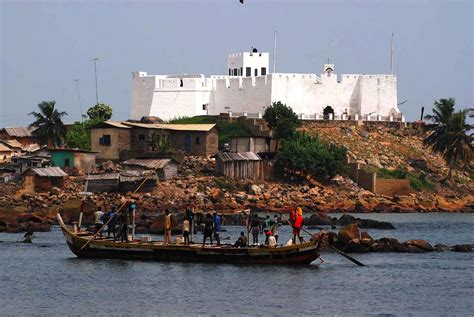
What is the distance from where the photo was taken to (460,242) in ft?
186

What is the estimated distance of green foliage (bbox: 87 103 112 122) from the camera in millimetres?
93438

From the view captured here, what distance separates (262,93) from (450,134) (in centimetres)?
1237

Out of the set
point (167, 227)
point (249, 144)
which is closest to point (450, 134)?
point (249, 144)

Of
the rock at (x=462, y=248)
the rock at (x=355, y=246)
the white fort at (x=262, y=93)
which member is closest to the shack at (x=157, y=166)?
the white fort at (x=262, y=93)

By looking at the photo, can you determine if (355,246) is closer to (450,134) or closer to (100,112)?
(450,134)

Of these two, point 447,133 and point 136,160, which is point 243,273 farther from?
point 447,133

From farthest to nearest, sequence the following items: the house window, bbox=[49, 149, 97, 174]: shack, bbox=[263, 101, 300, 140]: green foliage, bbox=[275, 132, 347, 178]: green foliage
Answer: bbox=[263, 101, 300, 140]: green foliage → the house window → bbox=[275, 132, 347, 178]: green foliage → bbox=[49, 149, 97, 174]: shack

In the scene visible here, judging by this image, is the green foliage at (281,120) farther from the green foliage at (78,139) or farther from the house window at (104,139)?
the green foliage at (78,139)

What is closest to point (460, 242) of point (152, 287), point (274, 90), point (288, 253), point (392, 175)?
point (288, 253)

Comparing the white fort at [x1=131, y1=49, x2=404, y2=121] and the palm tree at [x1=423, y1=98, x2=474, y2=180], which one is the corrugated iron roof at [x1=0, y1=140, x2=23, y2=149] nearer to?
the white fort at [x1=131, y1=49, x2=404, y2=121]

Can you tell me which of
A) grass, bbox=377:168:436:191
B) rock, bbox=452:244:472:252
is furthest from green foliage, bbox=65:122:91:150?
rock, bbox=452:244:472:252

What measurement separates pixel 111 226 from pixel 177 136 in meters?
31.9

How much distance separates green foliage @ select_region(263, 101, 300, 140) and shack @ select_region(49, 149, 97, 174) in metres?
11.1

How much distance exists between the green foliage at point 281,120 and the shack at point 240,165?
3404 millimetres
